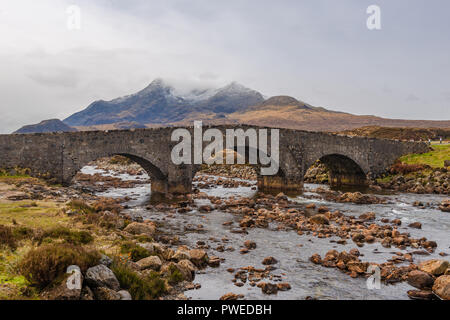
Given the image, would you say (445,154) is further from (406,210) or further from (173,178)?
(173,178)

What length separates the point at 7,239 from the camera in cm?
799

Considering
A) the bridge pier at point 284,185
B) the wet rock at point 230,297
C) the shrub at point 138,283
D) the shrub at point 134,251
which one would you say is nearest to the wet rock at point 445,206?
the bridge pier at point 284,185

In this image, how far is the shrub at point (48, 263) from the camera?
589 centimetres

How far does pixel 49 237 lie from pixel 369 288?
8.54 metres

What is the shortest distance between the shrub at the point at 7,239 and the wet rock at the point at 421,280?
10179 millimetres

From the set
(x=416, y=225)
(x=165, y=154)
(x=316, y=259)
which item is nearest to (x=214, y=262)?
(x=316, y=259)

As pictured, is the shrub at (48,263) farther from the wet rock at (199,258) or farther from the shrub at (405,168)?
the shrub at (405,168)

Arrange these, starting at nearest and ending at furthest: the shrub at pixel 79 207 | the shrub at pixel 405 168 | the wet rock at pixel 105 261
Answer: the wet rock at pixel 105 261 < the shrub at pixel 79 207 < the shrub at pixel 405 168

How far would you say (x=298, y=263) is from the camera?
1077cm

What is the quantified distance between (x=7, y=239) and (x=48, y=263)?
291cm

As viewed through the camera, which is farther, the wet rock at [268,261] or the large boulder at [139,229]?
the large boulder at [139,229]

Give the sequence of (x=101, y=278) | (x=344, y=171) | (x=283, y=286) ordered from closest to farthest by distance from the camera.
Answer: (x=101, y=278) < (x=283, y=286) < (x=344, y=171)

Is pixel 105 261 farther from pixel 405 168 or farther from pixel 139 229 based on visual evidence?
pixel 405 168
